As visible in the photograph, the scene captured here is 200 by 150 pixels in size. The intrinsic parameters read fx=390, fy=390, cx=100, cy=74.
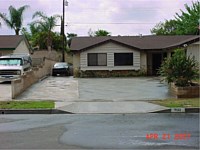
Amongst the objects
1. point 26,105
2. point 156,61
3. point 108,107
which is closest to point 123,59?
point 156,61

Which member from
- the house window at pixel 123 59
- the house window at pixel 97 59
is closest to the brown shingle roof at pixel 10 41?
the house window at pixel 97 59

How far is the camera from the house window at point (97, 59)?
35438 mm

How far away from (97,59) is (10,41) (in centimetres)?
1319

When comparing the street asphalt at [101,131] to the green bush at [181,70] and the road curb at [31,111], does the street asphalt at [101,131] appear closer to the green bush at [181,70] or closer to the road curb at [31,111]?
the road curb at [31,111]

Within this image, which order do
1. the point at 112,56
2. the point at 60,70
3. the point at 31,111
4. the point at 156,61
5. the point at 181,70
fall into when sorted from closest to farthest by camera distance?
the point at 31,111
the point at 181,70
the point at 112,56
the point at 156,61
the point at 60,70

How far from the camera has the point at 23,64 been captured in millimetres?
28969

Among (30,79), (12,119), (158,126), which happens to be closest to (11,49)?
(30,79)

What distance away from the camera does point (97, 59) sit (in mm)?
35500

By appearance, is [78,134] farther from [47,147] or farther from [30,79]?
[30,79]

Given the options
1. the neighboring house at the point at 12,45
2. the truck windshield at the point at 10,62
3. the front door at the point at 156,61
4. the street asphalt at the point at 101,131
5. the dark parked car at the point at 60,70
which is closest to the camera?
the street asphalt at the point at 101,131

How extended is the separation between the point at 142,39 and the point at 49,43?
66.5 feet

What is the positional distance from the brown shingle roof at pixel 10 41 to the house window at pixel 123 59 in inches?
508

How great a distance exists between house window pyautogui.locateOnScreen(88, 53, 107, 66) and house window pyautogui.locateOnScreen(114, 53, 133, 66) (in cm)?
100

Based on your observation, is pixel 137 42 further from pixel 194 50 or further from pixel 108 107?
pixel 108 107
